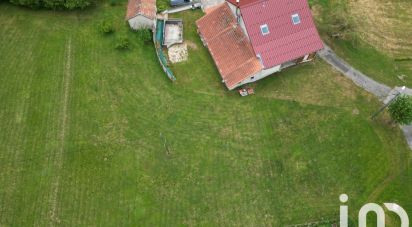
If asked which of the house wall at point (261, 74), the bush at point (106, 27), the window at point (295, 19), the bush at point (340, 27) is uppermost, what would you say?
the window at point (295, 19)

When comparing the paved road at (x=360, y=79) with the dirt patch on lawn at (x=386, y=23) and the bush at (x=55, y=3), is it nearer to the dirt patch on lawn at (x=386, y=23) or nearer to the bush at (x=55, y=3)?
the dirt patch on lawn at (x=386, y=23)

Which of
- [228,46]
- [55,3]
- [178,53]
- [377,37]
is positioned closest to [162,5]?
[178,53]

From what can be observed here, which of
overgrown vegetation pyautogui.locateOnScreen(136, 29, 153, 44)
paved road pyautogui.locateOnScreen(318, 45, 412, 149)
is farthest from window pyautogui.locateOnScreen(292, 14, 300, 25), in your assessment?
overgrown vegetation pyautogui.locateOnScreen(136, 29, 153, 44)

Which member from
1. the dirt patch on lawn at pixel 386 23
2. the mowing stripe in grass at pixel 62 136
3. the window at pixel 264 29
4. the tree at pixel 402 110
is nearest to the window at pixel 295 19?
the window at pixel 264 29

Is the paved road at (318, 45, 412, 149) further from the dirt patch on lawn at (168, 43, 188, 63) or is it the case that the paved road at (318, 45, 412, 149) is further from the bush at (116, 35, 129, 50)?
the bush at (116, 35, 129, 50)

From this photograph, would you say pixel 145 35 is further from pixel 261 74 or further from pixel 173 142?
pixel 261 74

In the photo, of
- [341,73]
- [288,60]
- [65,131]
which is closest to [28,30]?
[65,131]

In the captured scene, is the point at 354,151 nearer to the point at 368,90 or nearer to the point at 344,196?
the point at 344,196
